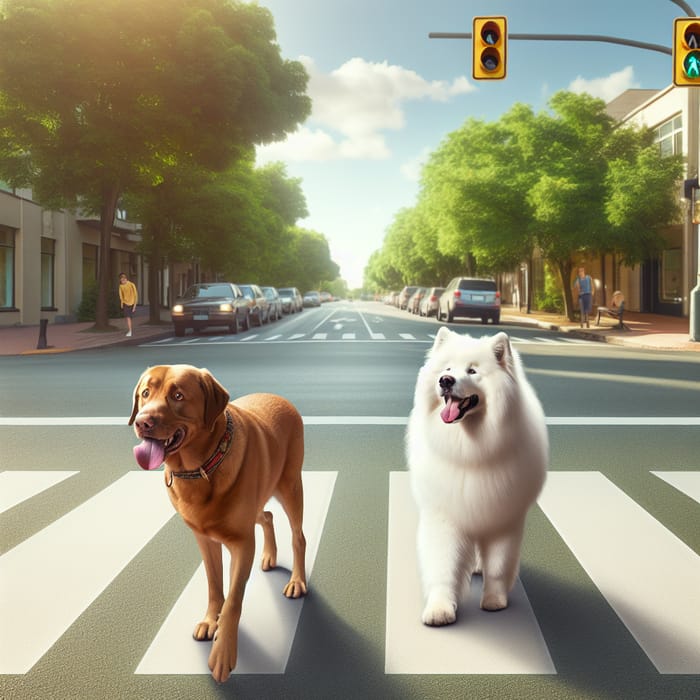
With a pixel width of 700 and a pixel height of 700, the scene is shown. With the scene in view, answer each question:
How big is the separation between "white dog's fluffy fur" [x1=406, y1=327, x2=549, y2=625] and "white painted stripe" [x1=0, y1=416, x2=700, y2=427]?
571 cm

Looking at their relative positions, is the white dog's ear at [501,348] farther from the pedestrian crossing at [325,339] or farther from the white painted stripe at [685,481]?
the pedestrian crossing at [325,339]

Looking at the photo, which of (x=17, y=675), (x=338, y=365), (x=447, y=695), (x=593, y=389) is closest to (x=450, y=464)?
(x=447, y=695)

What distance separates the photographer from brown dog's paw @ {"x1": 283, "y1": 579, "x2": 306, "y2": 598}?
13.3ft

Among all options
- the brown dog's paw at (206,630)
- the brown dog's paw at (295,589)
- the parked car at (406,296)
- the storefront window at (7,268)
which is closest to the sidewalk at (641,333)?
the brown dog's paw at (295,589)

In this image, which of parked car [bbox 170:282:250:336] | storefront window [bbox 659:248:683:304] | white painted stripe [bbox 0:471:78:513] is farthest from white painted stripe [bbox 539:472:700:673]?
storefront window [bbox 659:248:683:304]

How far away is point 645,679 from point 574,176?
33.2 m

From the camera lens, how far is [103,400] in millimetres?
11688

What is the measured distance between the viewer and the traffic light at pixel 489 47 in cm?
1438

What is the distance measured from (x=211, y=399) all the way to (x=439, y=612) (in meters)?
1.42

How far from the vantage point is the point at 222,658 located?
125 inches

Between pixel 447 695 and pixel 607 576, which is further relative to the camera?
pixel 607 576

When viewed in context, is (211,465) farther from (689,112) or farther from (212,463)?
(689,112)

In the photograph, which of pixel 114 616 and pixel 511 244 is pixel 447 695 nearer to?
pixel 114 616

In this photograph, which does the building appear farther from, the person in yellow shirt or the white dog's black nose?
the white dog's black nose
